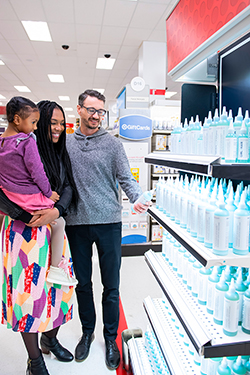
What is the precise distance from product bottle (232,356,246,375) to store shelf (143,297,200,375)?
220mm

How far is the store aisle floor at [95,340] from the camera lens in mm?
2105

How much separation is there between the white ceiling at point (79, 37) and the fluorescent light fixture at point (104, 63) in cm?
16

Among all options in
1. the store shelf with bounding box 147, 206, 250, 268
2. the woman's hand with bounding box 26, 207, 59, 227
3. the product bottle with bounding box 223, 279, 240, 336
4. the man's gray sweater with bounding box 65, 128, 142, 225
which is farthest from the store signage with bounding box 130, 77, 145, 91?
the product bottle with bounding box 223, 279, 240, 336

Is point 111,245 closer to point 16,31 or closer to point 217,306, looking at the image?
point 217,306

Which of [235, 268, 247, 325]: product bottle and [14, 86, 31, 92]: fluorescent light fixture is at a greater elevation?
[14, 86, 31, 92]: fluorescent light fixture

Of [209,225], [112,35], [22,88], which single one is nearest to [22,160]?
[209,225]

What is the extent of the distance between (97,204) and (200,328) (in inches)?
44.6

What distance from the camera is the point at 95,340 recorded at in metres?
2.45

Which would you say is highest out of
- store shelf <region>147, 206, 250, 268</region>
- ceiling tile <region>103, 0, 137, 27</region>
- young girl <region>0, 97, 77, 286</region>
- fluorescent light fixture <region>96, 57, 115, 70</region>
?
fluorescent light fixture <region>96, 57, 115, 70</region>

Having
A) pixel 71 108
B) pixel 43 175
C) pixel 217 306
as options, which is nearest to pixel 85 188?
pixel 43 175

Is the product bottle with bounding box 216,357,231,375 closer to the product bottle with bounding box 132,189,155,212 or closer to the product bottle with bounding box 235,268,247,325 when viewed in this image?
the product bottle with bounding box 235,268,247,325

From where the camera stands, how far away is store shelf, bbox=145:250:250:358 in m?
1.06

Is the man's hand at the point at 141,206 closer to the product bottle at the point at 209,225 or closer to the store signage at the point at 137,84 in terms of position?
the product bottle at the point at 209,225

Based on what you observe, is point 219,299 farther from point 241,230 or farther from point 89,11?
point 89,11
